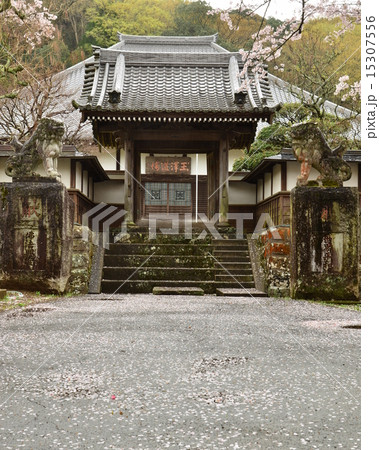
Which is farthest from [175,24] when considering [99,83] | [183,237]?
[183,237]

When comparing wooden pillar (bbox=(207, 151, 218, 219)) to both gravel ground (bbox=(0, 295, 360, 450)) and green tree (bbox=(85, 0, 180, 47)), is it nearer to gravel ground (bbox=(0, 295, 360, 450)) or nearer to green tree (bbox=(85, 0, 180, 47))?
gravel ground (bbox=(0, 295, 360, 450))

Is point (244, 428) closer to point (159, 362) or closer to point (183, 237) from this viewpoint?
point (159, 362)

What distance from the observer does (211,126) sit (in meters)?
13.7

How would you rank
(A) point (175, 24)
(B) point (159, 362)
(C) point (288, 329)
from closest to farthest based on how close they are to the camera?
(B) point (159, 362)
(C) point (288, 329)
(A) point (175, 24)

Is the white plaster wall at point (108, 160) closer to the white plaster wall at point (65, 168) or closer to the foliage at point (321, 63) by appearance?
the white plaster wall at point (65, 168)

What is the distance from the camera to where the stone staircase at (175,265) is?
10.2m

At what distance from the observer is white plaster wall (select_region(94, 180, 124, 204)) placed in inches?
786

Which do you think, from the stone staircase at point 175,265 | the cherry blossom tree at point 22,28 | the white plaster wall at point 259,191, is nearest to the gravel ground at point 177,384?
the stone staircase at point 175,265

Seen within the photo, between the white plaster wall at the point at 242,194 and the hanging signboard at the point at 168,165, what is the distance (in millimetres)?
2454

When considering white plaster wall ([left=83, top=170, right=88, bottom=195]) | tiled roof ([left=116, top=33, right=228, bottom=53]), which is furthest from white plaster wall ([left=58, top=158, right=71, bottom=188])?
tiled roof ([left=116, top=33, right=228, bottom=53])

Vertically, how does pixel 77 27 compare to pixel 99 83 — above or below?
above

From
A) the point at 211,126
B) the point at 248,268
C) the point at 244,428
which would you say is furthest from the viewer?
the point at 211,126

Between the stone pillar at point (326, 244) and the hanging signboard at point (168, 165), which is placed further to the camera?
the hanging signboard at point (168, 165)

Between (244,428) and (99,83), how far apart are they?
1351 cm
